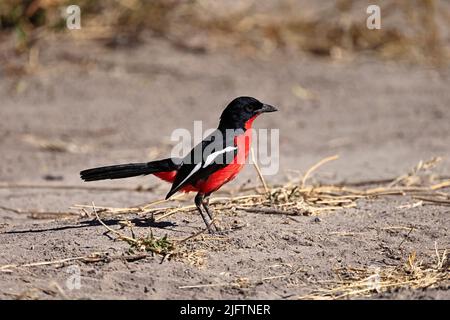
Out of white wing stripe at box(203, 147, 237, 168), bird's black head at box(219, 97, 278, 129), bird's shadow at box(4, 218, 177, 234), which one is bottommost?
bird's shadow at box(4, 218, 177, 234)

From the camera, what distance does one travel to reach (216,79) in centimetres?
1117

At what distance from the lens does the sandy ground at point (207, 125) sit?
4781 mm

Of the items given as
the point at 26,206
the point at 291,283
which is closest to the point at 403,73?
the point at 26,206

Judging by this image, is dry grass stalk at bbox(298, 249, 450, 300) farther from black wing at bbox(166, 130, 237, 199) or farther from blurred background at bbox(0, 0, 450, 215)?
blurred background at bbox(0, 0, 450, 215)

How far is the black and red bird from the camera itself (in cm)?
551

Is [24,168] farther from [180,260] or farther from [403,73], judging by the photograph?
[403,73]

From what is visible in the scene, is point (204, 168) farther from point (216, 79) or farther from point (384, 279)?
point (216, 79)

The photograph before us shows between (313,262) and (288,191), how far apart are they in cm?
123

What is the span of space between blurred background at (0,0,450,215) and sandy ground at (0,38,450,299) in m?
0.03

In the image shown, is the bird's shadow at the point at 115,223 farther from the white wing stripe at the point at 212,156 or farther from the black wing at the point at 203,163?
the white wing stripe at the point at 212,156

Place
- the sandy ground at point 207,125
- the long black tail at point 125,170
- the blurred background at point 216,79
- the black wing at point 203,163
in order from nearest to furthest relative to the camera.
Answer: the sandy ground at point 207,125
the black wing at point 203,163
the long black tail at point 125,170
the blurred background at point 216,79

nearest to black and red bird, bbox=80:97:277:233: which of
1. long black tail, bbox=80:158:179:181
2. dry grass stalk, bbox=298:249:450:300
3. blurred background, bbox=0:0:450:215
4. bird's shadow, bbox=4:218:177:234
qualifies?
long black tail, bbox=80:158:179:181

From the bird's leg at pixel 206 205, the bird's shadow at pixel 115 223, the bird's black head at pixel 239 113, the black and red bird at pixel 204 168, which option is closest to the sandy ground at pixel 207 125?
the bird's shadow at pixel 115 223

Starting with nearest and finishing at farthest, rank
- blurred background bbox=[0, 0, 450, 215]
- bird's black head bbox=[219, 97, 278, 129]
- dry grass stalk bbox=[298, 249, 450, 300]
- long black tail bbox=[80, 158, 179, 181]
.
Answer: dry grass stalk bbox=[298, 249, 450, 300] → long black tail bbox=[80, 158, 179, 181] → bird's black head bbox=[219, 97, 278, 129] → blurred background bbox=[0, 0, 450, 215]
